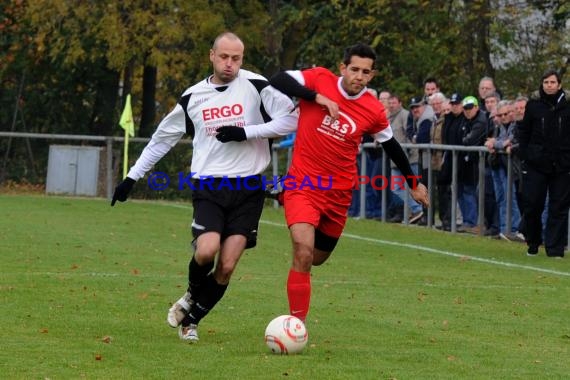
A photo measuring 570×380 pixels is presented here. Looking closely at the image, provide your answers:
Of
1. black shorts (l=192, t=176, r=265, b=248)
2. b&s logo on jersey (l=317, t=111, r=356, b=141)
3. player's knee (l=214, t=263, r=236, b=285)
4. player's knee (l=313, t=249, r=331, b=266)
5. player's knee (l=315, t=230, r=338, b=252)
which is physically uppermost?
b&s logo on jersey (l=317, t=111, r=356, b=141)

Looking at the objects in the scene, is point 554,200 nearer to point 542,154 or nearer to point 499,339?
point 542,154

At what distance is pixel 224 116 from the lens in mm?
9828

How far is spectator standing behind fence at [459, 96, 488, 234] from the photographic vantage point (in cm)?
2020

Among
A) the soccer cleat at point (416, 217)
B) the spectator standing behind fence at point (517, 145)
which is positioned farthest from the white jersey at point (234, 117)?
the soccer cleat at point (416, 217)

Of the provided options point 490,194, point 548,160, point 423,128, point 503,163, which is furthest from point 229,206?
point 423,128

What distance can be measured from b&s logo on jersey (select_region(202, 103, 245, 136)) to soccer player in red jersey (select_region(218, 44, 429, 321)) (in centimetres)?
18

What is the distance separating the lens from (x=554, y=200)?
56.3 feet

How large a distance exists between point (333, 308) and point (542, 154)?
6.13 metres

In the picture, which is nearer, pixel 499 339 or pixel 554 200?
pixel 499 339

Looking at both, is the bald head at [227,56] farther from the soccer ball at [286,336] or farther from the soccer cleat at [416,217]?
the soccer cleat at [416,217]

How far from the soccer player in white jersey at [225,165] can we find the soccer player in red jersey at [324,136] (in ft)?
0.47

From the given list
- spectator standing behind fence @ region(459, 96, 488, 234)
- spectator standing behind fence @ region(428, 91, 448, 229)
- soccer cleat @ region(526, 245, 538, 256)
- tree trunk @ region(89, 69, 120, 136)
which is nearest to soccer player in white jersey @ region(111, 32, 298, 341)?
soccer cleat @ region(526, 245, 538, 256)

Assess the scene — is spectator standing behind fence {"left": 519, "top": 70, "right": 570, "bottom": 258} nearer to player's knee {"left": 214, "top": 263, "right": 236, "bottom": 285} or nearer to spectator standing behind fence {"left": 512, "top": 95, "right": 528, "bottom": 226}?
spectator standing behind fence {"left": 512, "top": 95, "right": 528, "bottom": 226}

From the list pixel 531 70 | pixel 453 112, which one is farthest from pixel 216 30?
pixel 453 112
